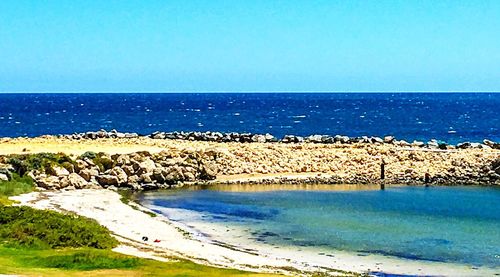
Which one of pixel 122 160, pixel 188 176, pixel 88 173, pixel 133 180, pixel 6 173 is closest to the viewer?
pixel 6 173

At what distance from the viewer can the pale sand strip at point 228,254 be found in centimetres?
2755

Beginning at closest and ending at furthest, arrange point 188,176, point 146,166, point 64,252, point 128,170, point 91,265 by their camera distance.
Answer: point 91,265, point 64,252, point 128,170, point 146,166, point 188,176

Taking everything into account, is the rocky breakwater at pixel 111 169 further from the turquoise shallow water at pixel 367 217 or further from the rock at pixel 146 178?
the turquoise shallow water at pixel 367 217

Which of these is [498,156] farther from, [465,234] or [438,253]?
[438,253]

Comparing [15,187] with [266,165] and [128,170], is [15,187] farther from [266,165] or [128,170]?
[266,165]

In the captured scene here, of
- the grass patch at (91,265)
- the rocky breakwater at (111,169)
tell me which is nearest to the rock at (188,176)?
the rocky breakwater at (111,169)

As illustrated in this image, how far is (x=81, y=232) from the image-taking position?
29250mm

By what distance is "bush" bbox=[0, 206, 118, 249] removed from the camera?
2772cm

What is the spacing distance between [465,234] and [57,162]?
25527mm

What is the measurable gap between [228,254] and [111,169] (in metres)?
21.8

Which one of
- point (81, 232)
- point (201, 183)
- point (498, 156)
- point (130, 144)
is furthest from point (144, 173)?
point (498, 156)

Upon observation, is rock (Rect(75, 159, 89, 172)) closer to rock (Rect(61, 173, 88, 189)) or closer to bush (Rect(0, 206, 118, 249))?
rock (Rect(61, 173, 88, 189))

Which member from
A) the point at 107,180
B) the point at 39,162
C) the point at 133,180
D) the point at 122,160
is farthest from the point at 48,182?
the point at 122,160

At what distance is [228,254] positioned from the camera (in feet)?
95.9
